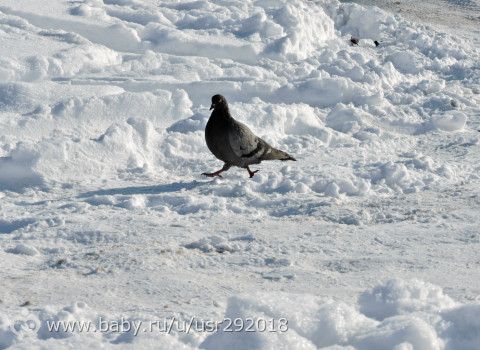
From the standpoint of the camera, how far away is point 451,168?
7090 mm

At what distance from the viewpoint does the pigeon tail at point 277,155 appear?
688 centimetres

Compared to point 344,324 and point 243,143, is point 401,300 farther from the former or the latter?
point 243,143

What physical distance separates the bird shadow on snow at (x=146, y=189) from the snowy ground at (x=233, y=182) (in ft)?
0.09

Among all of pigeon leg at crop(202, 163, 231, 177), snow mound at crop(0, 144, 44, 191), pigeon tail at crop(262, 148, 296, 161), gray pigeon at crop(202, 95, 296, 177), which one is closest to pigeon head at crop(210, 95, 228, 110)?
gray pigeon at crop(202, 95, 296, 177)

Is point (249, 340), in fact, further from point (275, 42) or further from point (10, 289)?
point (275, 42)

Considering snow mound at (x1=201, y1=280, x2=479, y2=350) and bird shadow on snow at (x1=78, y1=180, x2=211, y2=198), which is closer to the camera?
snow mound at (x1=201, y1=280, x2=479, y2=350)

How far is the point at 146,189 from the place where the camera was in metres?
6.25

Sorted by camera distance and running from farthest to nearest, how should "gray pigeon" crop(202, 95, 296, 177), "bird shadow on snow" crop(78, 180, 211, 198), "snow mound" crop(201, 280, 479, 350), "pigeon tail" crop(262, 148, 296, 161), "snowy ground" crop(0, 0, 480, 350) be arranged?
"pigeon tail" crop(262, 148, 296, 161)
"gray pigeon" crop(202, 95, 296, 177)
"bird shadow on snow" crop(78, 180, 211, 198)
"snowy ground" crop(0, 0, 480, 350)
"snow mound" crop(201, 280, 479, 350)

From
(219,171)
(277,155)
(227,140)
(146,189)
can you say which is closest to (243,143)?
(227,140)

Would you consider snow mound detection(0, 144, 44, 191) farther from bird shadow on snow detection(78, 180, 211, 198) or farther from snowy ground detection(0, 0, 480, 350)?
bird shadow on snow detection(78, 180, 211, 198)

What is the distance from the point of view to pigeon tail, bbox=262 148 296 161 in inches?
271

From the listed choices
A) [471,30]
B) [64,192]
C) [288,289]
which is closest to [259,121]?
[64,192]

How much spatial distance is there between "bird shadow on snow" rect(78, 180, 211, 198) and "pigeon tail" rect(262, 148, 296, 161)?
2.21ft

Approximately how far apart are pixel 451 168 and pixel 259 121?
1857 mm
